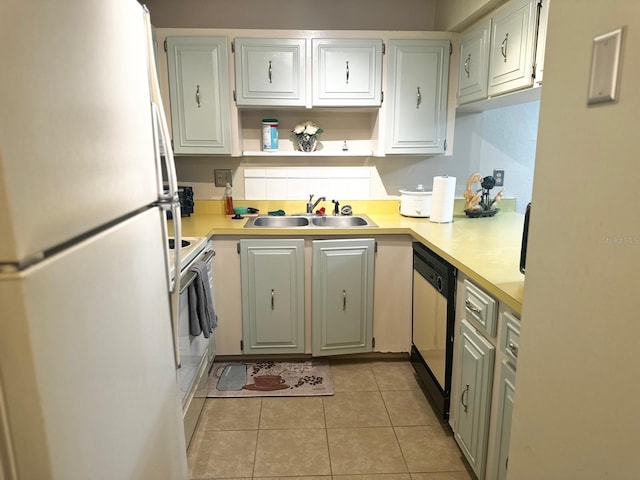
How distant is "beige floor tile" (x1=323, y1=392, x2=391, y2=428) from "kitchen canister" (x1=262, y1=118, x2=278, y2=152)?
1.69 meters

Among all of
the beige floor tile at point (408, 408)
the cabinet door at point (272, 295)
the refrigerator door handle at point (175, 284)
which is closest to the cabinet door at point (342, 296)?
the cabinet door at point (272, 295)

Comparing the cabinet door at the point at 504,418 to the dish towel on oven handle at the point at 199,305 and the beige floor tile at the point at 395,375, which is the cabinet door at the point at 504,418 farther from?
the dish towel on oven handle at the point at 199,305

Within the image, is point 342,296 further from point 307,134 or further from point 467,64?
point 467,64

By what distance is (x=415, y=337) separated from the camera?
2576 mm

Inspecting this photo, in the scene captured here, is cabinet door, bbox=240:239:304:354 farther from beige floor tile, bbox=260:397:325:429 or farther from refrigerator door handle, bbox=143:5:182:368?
refrigerator door handle, bbox=143:5:182:368

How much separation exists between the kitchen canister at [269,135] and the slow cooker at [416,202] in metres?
0.96

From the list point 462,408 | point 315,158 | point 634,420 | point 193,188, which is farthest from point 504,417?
point 193,188

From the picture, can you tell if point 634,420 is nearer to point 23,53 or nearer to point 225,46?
point 23,53

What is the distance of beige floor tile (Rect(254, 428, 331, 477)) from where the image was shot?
73.8 inches

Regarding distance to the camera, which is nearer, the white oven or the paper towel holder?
the white oven

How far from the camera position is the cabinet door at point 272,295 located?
2.63 m

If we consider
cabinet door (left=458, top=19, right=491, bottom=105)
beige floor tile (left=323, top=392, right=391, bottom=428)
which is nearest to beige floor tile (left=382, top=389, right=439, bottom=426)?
beige floor tile (left=323, top=392, right=391, bottom=428)

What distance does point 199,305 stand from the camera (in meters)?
2.05

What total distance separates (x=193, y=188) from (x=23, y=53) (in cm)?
259
